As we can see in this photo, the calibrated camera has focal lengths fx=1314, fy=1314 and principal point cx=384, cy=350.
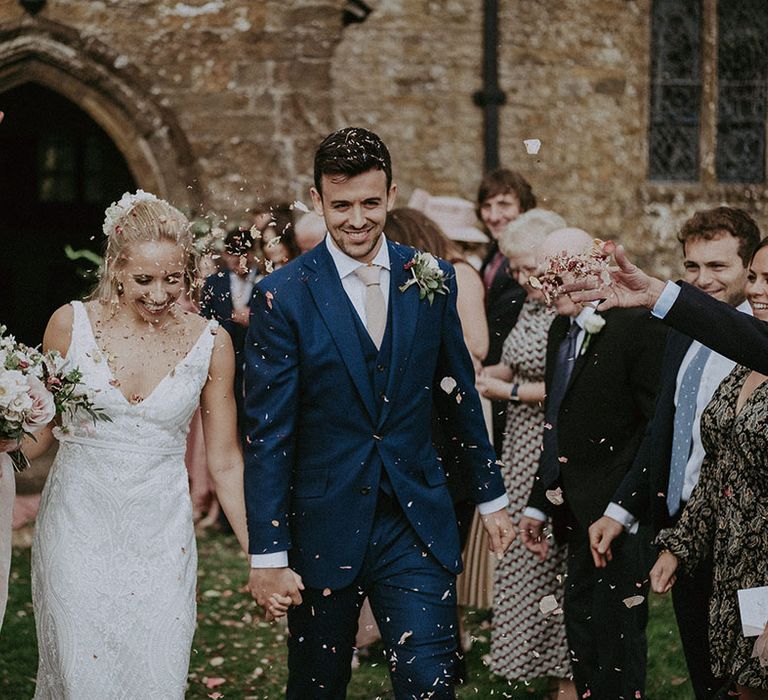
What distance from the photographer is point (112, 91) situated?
1104 centimetres

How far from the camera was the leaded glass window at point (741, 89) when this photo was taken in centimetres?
1304

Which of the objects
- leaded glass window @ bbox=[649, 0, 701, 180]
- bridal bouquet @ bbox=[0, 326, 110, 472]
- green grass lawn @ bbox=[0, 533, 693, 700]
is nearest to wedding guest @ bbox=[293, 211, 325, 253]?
green grass lawn @ bbox=[0, 533, 693, 700]

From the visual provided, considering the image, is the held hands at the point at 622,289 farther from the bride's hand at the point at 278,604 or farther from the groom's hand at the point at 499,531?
the bride's hand at the point at 278,604

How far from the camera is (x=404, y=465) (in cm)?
410

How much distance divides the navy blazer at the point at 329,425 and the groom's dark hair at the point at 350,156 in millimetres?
280

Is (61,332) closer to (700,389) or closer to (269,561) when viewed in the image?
(269,561)

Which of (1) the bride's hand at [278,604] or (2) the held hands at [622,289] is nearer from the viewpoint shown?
(2) the held hands at [622,289]

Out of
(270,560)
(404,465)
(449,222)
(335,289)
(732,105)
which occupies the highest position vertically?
(732,105)

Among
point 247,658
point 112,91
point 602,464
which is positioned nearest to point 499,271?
point 602,464

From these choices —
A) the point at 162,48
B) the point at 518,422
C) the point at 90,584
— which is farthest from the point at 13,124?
the point at 90,584

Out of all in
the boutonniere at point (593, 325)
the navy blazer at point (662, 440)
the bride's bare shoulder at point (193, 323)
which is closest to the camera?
the bride's bare shoulder at point (193, 323)

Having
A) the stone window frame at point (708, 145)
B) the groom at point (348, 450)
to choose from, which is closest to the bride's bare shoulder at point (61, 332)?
the groom at point (348, 450)

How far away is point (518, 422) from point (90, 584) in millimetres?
2639

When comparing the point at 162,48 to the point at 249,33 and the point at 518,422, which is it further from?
the point at 518,422
